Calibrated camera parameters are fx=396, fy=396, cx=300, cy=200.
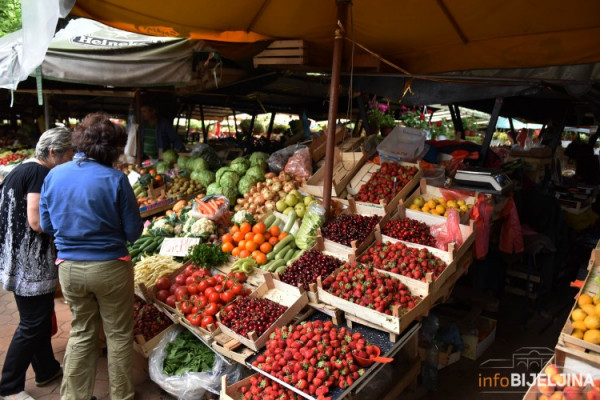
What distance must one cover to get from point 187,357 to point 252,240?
1.22 m

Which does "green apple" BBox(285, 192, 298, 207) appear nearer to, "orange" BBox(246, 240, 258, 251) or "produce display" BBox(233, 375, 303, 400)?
"orange" BBox(246, 240, 258, 251)

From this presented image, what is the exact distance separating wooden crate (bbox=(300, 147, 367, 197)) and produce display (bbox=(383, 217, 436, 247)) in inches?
38.0

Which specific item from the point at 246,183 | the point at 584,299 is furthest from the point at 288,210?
the point at 584,299

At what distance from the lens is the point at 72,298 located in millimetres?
2795

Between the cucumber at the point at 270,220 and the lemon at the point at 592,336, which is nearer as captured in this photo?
the lemon at the point at 592,336

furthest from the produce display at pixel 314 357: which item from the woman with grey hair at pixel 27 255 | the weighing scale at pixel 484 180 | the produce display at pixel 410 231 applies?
the weighing scale at pixel 484 180

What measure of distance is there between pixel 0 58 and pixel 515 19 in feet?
17.3

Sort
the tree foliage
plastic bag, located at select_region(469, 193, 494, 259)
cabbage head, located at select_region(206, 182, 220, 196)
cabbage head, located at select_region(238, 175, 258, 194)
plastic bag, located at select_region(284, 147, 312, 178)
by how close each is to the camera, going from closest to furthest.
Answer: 1. plastic bag, located at select_region(469, 193, 494, 259)
2. plastic bag, located at select_region(284, 147, 312, 178)
3. cabbage head, located at select_region(238, 175, 258, 194)
4. cabbage head, located at select_region(206, 182, 220, 196)
5. the tree foliage

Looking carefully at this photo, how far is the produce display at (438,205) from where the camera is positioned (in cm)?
367

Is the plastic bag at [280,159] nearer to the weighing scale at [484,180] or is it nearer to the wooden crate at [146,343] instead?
the weighing scale at [484,180]

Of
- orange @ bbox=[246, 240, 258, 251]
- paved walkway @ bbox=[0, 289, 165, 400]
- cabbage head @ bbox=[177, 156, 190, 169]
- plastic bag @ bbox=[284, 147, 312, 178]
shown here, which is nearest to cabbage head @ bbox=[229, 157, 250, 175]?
plastic bag @ bbox=[284, 147, 312, 178]

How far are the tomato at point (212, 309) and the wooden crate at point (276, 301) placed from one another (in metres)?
0.21

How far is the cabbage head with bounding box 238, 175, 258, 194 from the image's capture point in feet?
16.9

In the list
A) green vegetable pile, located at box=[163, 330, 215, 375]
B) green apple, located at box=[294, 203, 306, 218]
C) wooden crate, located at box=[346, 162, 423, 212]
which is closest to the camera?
green vegetable pile, located at box=[163, 330, 215, 375]
